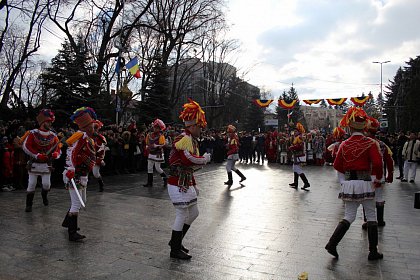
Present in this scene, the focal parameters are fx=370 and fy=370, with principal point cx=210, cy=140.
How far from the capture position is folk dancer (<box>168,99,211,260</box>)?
16.8 feet

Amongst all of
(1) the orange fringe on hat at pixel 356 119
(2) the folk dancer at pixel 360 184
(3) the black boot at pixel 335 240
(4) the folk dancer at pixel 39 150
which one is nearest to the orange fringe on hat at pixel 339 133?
(1) the orange fringe on hat at pixel 356 119

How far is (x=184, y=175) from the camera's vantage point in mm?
5234

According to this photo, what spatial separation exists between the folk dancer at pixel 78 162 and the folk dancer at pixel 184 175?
1702 mm

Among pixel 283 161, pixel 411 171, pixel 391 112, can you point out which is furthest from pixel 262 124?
pixel 411 171

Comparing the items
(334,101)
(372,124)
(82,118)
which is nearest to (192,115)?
(82,118)

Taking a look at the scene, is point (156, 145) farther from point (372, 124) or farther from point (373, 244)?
point (373, 244)

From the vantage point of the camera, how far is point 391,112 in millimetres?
59062

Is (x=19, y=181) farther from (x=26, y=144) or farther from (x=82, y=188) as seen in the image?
(x=82, y=188)

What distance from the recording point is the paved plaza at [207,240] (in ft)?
15.1

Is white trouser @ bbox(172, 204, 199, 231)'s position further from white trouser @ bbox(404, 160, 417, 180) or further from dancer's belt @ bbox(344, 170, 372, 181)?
white trouser @ bbox(404, 160, 417, 180)

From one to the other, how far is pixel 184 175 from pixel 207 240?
1360mm

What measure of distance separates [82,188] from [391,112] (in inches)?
2423

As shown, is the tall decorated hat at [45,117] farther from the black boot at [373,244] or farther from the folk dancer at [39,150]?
the black boot at [373,244]


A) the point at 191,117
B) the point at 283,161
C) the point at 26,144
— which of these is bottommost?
the point at 283,161
